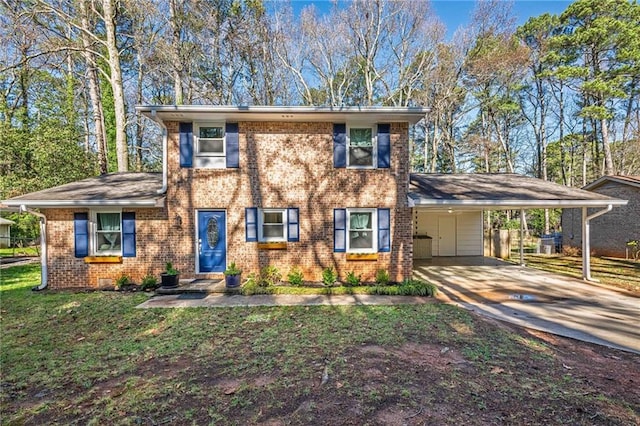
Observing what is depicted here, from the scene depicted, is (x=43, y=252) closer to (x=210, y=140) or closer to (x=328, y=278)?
(x=210, y=140)

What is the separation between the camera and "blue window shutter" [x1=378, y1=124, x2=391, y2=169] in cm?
879

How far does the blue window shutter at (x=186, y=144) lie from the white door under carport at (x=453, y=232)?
419 inches

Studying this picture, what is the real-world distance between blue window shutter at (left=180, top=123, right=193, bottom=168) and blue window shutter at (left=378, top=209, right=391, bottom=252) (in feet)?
18.8

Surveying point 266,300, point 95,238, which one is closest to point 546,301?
point 266,300

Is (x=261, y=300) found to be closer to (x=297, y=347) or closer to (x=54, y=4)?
(x=297, y=347)

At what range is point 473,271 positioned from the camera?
36.1ft

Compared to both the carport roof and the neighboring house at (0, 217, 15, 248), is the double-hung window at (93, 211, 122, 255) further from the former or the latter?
the neighboring house at (0, 217, 15, 248)

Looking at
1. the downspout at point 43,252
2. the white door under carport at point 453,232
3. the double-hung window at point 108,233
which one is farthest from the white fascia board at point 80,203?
the white door under carport at point 453,232

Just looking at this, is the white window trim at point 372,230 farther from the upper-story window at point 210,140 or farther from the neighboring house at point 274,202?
the upper-story window at point 210,140

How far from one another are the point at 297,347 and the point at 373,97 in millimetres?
20917

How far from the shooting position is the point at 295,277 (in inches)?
333

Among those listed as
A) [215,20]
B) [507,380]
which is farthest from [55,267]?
[215,20]

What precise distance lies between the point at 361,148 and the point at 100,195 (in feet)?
24.7

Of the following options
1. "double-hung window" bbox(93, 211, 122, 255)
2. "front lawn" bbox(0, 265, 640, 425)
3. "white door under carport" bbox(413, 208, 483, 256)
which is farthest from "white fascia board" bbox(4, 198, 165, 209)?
"white door under carport" bbox(413, 208, 483, 256)
